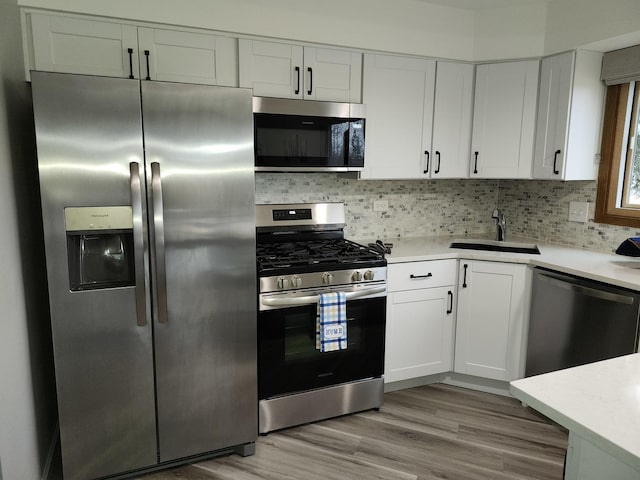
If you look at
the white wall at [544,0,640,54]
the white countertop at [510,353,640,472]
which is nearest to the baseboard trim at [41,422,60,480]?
the white countertop at [510,353,640,472]

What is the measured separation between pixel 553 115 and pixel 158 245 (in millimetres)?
2526

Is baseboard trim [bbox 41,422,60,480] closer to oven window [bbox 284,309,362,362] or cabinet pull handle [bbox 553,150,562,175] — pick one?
oven window [bbox 284,309,362,362]

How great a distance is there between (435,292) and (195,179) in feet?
5.53

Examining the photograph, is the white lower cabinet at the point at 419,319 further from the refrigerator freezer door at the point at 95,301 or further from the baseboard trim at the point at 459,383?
the refrigerator freezer door at the point at 95,301

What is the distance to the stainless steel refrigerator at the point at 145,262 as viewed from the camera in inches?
73.7

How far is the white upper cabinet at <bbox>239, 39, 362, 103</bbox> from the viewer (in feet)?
8.38

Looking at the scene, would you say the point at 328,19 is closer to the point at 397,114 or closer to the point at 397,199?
the point at 397,114

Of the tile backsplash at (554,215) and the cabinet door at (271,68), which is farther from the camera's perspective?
the tile backsplash at (554,215)

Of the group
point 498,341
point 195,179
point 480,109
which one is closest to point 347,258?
point 195,179

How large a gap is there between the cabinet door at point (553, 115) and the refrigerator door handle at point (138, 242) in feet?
8.18

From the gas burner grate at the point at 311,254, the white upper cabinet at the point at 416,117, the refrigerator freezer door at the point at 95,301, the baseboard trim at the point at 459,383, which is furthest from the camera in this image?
the baseboard trim at the point at 459,383

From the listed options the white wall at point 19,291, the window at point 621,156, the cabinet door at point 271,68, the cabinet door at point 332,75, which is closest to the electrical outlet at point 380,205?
the cabinet door at point 332,75

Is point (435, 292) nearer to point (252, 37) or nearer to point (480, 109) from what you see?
point (480, 109)

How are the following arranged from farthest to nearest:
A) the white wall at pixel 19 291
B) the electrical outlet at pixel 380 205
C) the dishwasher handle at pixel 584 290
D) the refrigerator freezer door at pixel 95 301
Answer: the electrical outlet at pixel 380 205, the dishwasher handle at pixel 584 290, the refrigerator freezer door at pixel 95 301, the white wall at pixel 19 291
